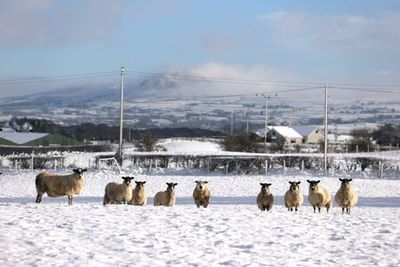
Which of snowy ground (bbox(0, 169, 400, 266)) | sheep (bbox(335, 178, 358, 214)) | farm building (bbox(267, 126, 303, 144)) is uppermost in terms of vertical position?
farm building (bbox(267, 126, 303, 144))

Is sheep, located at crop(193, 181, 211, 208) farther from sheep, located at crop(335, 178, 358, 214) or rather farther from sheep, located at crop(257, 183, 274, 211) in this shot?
sheep, located at crop(335, 178, 358, 214)

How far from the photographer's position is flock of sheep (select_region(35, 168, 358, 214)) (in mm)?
22703

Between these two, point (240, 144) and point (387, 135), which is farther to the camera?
point (387, 135)

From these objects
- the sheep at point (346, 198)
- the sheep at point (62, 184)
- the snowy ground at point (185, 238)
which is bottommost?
the snowy ground at point (185, 238)

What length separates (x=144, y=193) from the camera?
24672 millimetres

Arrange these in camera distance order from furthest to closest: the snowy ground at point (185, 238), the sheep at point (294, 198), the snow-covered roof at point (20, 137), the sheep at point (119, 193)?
the snow-covered roof at point (20, 137) < the sheep at point (294, 198) < the sheep at point (119, 193) < the snowy ground at point (185, 238)

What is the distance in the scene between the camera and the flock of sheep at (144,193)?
74.5ft

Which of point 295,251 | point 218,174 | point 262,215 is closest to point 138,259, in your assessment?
point 295,251

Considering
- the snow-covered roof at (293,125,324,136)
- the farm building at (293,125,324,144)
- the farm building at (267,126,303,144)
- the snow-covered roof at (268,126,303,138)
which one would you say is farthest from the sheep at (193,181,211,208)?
the snow-covered roof at (293,125,324,136)

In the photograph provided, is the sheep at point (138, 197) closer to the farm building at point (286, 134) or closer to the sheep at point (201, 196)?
the sheep at point (201, 196)

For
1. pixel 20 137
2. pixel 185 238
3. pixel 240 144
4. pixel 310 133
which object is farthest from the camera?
pixel 310 133

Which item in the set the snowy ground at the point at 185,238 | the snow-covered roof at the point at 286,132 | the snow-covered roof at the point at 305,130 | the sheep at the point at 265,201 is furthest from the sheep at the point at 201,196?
the snow-covered roof at the point at 305,130

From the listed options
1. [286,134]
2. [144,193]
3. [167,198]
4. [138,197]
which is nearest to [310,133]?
[286,134]

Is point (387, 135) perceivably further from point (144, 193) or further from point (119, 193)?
point (119, 193)
